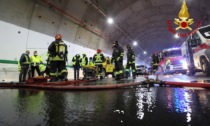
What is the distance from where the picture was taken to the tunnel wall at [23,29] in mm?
8797

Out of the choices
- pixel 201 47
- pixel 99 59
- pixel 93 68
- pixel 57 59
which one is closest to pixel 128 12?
pixel 99 59

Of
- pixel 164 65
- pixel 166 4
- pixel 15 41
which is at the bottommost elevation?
pixel 164 65

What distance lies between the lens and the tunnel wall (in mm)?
8797

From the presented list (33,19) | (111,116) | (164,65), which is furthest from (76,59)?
(111,116)

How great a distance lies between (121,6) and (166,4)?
193 inches

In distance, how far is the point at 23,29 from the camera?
9766 millimetres

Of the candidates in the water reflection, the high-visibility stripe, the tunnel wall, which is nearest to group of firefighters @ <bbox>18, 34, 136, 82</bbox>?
the tunnel wall

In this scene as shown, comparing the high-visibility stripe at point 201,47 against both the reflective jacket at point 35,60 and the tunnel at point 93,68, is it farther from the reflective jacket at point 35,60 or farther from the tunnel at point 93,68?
the reflective jacket at point 35,60

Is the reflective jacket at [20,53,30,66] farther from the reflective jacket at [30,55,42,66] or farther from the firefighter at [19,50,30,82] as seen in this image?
the reflective jacket at [30,55,42,66]

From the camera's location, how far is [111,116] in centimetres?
176

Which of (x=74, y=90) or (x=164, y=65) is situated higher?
(x=164, y=65)

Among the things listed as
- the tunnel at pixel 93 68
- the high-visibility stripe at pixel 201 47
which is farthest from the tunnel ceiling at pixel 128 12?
the high-visibility stripe at pixel 201 47

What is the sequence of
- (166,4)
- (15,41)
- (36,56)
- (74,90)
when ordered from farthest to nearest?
(166,4) → (36,56) → (15,41) → (74,90)

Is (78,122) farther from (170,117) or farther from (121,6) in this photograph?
(121,6)
